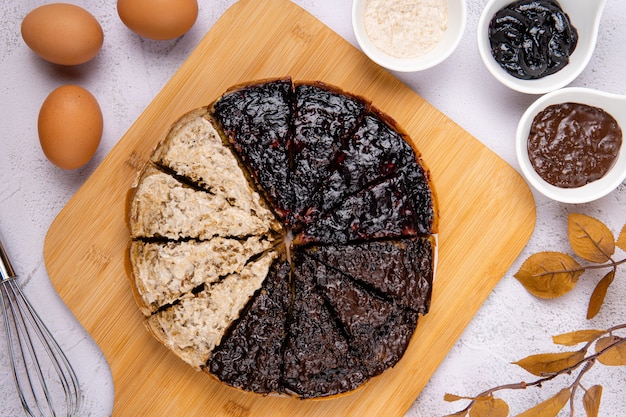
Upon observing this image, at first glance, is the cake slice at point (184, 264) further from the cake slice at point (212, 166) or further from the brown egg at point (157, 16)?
the brown egg at point (157, 16)

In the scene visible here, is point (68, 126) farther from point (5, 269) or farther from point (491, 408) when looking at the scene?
point (491, 408)

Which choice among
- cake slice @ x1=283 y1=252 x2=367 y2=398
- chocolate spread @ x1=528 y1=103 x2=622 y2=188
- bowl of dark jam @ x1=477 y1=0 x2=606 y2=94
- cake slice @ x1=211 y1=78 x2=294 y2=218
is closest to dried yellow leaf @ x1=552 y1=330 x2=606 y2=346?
chocolate spread @ x1=528 y1=103 x2=622 y2=188

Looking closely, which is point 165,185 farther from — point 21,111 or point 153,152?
point 21,111

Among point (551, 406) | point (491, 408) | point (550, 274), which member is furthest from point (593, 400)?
point (550, 274)

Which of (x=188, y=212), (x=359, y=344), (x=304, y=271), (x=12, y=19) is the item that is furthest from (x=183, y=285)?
(x=12, y=19)

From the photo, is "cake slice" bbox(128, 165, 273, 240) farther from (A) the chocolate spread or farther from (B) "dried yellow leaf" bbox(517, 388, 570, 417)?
(B) "dried yellow leaf" bbox(517, 388, 570, 417)

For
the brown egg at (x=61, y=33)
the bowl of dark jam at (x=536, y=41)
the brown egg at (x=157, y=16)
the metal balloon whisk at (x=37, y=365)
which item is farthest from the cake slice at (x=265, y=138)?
the metal balloon whisk at (x=37, y=365)
